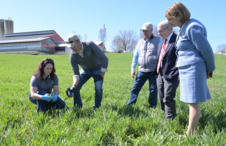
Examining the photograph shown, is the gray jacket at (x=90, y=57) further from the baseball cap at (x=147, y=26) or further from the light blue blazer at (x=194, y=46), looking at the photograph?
the light blue blazer at (x=194, y=46)

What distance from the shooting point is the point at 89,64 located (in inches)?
157

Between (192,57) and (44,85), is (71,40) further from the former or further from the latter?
(192,57)

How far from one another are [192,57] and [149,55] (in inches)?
77.4

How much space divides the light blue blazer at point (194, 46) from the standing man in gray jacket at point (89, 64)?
193 centimetres

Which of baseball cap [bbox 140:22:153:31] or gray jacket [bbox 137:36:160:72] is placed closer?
baseball cap [bbox 140:22:153:31]

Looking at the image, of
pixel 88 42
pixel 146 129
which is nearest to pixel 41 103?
pixel 88 42

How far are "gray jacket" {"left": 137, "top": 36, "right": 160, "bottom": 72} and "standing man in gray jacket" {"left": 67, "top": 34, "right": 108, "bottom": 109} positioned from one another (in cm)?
102

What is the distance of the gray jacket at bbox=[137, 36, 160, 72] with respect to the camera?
13.6 feet

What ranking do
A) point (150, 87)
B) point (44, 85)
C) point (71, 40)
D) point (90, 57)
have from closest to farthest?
point (71, 40) → point (44, 85) → point (90, 57) → point (150, 87)

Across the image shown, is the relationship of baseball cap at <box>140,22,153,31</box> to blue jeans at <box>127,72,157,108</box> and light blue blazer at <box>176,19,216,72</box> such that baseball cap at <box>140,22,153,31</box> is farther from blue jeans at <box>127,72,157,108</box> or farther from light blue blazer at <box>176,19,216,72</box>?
light blue blazer at <box>176,19,216,72</box>

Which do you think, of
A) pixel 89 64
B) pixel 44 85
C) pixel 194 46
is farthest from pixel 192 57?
pixel 44 85

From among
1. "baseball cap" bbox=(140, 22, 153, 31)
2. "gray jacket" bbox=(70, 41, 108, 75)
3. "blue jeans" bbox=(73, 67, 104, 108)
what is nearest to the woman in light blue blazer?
"baseball cap" bbox=(140, 22, 153, 31)

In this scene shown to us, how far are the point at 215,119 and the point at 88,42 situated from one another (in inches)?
115

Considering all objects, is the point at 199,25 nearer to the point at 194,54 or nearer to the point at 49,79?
the point at 194,54
